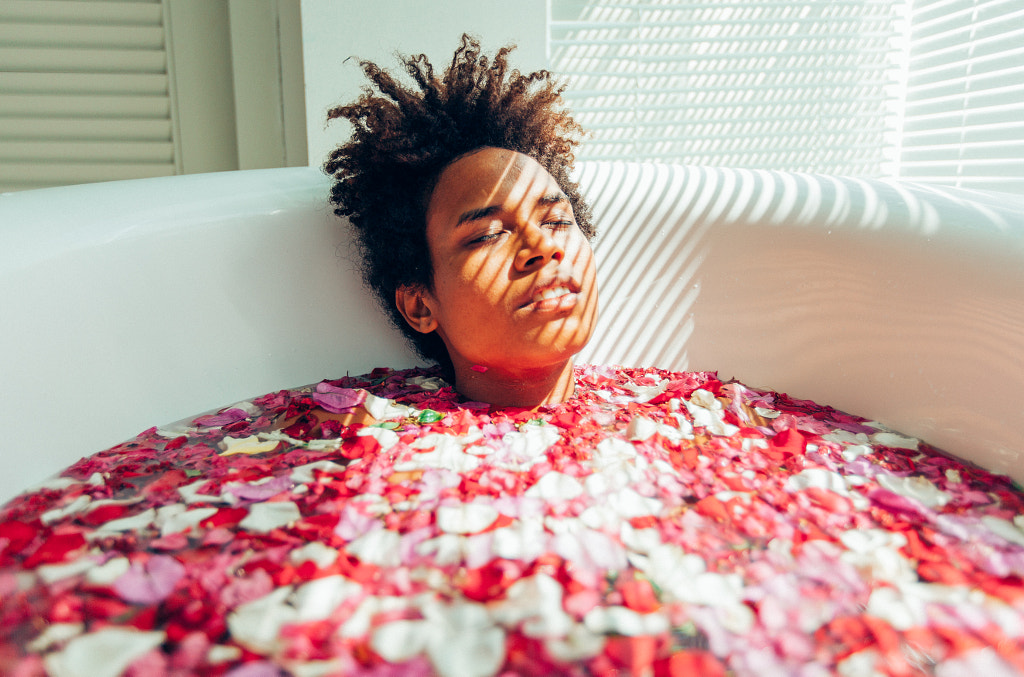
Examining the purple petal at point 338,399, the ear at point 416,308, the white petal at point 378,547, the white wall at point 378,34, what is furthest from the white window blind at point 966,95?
the white petal at point 378,547

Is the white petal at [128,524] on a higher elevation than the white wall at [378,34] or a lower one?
lower

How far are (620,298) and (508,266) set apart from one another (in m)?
0.46

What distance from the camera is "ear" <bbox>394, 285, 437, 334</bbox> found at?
3.53ft

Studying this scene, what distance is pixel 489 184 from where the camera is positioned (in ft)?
3.19

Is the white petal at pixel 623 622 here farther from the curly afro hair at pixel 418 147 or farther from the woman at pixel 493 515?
the curly afro hair at pixel 418 147

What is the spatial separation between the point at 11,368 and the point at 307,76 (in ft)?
3.85

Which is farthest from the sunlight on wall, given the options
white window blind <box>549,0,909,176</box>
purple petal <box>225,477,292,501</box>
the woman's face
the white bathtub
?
purple petal <box>225,477,292,501</box>

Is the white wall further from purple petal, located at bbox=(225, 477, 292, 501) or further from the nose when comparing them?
purple petal, located at bbox=(225, 477, 292, 501)

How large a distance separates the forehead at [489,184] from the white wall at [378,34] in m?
0.82

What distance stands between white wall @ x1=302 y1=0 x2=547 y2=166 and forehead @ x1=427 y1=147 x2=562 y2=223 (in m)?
0.82

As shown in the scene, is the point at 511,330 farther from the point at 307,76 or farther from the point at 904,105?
the point at 904,105

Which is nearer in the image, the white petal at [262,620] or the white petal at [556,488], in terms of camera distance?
the white petal at [262,620]

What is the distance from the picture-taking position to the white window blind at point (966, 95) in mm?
2018

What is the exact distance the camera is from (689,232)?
1301 mm
